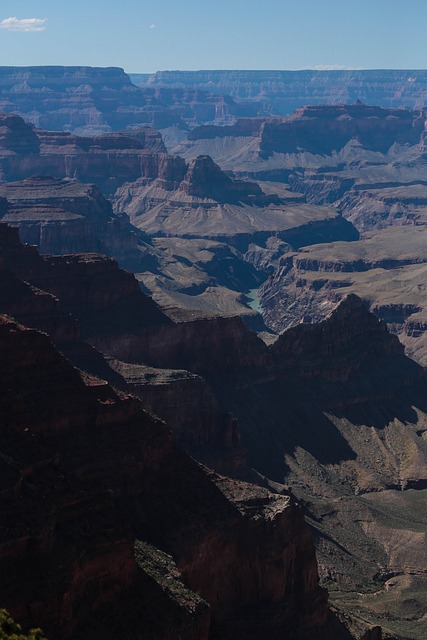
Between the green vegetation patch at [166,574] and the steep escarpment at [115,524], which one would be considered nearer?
the steep escarpment at [115,524]

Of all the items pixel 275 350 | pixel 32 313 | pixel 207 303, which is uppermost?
pixel 32 313

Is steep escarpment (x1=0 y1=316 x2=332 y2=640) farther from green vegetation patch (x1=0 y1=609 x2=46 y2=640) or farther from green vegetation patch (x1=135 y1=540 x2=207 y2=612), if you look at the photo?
green vegetation patch (x1=0 y1=609 x2=46 y2=640)

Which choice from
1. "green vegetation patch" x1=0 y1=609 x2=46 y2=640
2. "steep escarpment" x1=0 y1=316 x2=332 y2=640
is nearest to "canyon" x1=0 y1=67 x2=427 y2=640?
"steep escarpment" x1=0 y1=316 x2=332 y2=640

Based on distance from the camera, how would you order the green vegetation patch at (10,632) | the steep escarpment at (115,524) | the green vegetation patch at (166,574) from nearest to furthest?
the green vegetation patch at (10,632)
the steep escarpment at (115,524)
the green vegetation patch at (166,574)

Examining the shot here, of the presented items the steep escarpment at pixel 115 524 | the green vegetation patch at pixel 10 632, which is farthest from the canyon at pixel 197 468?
the green vegetation patch at pixel 10 632

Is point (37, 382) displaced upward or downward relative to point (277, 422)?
upward

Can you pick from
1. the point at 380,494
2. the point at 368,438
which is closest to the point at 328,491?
the point at 380,494

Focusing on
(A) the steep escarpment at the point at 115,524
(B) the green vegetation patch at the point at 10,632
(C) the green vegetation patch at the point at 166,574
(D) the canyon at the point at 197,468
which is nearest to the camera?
(B) the green vegetation patch at the point at 10,632

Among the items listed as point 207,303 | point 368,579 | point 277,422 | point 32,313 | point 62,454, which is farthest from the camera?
point 207,303

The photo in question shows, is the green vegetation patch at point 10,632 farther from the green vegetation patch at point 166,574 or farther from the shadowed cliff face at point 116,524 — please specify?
the green vegetation patch at point 166,574

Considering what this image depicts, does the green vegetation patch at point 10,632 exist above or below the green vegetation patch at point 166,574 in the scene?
above

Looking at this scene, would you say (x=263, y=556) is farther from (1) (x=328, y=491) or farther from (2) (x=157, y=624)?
(1) (x=328, y=491)
